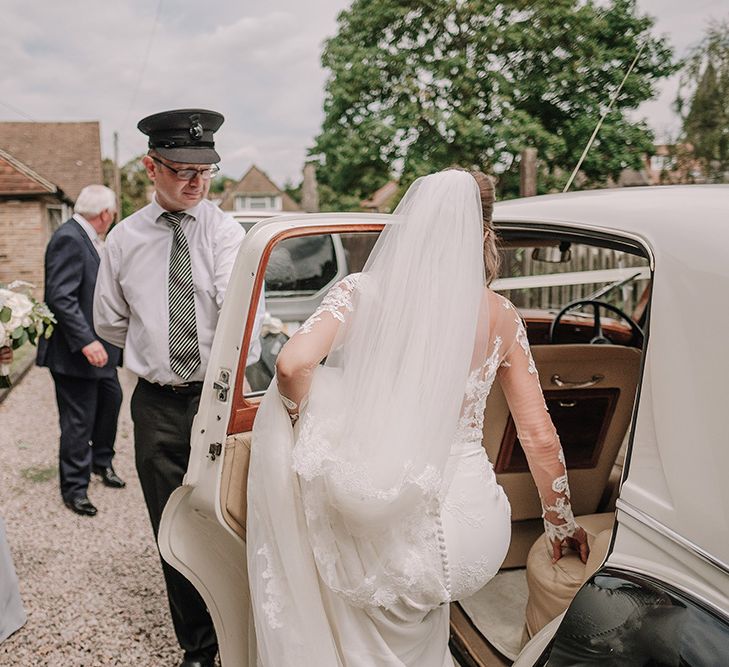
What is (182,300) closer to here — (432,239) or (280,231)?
(280,231)

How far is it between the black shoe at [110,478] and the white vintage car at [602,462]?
10.2 feet

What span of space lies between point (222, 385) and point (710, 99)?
9497mm

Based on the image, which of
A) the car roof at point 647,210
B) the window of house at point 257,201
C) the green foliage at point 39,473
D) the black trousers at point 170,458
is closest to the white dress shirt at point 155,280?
the black trousers at point 170,458

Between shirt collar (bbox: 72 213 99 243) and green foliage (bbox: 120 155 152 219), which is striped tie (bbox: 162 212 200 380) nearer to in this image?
shirt collar (bbox: 72 213 99 243)

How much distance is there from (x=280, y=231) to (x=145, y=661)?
2.23 meters

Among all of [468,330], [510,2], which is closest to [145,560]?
[468,330]

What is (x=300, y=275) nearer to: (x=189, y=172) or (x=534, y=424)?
(x=189, y=172)

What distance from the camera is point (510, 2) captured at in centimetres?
1719

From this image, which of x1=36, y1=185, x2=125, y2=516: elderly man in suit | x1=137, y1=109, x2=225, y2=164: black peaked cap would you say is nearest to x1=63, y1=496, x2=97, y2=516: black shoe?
x1=36, y1=185, x2=125, y2=516: elderly man in suit

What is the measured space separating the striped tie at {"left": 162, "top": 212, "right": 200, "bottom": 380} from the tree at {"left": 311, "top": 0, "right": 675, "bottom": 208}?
41.2 feet

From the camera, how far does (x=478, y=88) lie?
17297 millimetres

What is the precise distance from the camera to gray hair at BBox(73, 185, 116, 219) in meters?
4.50

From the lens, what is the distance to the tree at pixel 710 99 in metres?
8.99

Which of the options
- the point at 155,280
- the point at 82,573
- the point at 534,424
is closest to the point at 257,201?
the point at 82,573
